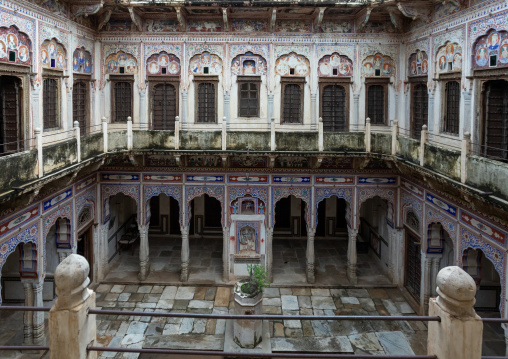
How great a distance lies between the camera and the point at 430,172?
9.99m

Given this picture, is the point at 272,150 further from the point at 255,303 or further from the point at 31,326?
the point at 31,326

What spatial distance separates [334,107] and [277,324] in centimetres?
710

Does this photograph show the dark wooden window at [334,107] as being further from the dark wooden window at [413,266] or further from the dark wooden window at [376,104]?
the dark wooden window at [413,266]

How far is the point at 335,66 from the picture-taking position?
14.2 metres

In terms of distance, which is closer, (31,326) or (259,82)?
(31,326)

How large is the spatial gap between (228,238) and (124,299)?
142 inches

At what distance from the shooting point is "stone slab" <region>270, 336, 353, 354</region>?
10.3m

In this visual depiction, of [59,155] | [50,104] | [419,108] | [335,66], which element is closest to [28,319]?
[59,155]

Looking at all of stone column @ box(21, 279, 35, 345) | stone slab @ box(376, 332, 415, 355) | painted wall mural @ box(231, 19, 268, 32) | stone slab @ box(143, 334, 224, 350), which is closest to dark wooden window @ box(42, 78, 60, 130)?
stone column @ box(21, 279, 35, 345)

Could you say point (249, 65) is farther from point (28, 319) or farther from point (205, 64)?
point (28, 319)

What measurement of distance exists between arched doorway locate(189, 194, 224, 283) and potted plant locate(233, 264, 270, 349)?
4690 mm

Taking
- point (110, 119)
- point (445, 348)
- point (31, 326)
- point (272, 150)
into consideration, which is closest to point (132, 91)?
point (110, 119)

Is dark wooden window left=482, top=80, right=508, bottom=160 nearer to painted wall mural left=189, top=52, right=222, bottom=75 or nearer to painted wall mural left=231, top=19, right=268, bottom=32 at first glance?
painted wall mural left=231, top=19, right=268, bottom=32

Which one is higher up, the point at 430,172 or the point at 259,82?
the point at 259,82
